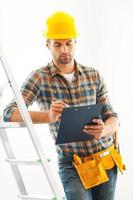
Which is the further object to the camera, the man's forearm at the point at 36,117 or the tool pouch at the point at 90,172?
the tool pouch at the point at 90,172

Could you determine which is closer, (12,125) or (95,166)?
(12,125)

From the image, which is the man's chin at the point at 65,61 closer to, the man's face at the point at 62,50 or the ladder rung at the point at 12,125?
the man's face at the point at 62,50

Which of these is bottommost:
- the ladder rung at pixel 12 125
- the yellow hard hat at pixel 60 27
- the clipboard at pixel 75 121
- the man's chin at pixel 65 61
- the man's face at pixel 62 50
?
the clipboard at pixel 75 121

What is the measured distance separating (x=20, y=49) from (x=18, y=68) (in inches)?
4.9

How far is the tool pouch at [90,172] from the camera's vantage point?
2.06 metres

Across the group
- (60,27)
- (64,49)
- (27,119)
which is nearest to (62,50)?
(64,49)

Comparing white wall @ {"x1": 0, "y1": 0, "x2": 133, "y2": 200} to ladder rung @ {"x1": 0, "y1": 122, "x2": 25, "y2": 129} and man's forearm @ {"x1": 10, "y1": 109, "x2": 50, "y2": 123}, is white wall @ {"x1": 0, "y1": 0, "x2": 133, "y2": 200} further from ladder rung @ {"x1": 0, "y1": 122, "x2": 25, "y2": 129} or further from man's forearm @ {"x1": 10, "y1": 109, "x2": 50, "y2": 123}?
ladder rung @ {"x1": 0, "y1": 122, "x2": 25, "y2": 129}

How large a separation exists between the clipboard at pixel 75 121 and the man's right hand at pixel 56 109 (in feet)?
0.17

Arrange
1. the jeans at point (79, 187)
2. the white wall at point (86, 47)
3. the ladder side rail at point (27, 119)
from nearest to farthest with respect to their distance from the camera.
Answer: the ladder side rail at point (27, 119), the jeans at point (79, 187), the white wall at point (86, 47)

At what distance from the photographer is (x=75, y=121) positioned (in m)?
1.86

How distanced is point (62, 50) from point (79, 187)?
0.68m

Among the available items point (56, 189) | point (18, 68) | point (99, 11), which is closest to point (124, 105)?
point (99, 11)

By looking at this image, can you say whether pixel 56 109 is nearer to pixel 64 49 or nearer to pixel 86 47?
pixel 64 49

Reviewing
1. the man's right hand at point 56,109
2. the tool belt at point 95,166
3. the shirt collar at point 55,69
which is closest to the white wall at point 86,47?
the shirt collar at point 55,69
